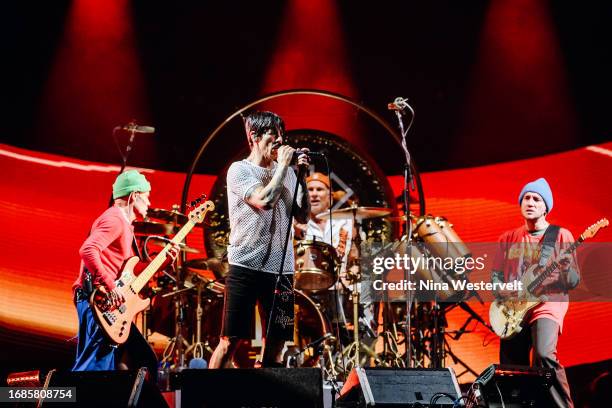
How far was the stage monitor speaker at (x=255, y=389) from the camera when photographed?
13.1ft

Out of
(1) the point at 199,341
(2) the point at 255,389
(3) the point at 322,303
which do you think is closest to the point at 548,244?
(3) the point at 322,303

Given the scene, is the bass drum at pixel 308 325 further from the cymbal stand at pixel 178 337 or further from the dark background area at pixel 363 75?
the dark background area at pixel 363 75

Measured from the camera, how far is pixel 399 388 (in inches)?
181

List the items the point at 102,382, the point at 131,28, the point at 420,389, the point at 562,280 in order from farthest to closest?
the point at 131,28 < the point at 562,280 < the point at 420,389 < the point at 102,382

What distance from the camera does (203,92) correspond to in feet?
29.0

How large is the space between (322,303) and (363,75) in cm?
293

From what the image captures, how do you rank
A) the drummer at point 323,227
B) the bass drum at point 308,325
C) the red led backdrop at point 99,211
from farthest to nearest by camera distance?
the drummer at point 323,227
the red led backdrop at point 99,211
the bass drum at point 308,325

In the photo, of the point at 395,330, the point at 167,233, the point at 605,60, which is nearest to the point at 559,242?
the point at 395,330

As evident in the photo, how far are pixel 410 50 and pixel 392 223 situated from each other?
2270 mm

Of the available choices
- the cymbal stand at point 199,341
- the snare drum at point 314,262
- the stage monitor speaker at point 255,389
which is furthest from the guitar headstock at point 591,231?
the cymbal stand at point 199,341

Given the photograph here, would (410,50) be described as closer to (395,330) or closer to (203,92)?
(203,92)

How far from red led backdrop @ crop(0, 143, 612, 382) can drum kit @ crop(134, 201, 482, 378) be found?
900 millimetres

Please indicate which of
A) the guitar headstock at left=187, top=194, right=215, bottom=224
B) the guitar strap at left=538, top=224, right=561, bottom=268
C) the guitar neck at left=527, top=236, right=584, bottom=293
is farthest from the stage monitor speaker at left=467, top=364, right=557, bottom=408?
the guitar headstock at left=187, top=194, right=215, bottom=224

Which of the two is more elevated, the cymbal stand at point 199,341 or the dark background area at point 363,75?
the dark background area at point 363,75
